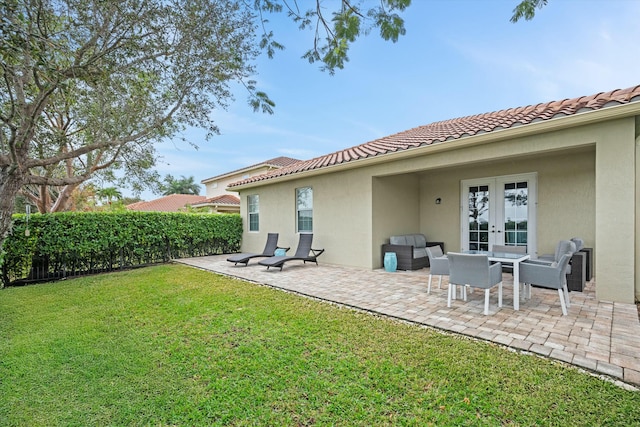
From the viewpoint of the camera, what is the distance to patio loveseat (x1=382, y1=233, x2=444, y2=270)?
8883 millimetres

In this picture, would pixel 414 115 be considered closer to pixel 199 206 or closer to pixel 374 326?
pixel 374 326

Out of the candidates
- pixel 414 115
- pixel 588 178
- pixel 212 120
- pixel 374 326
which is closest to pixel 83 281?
pixel 212 120

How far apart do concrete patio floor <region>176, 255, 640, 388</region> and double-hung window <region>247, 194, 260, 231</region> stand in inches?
244

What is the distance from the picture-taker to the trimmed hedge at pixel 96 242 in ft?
28.4

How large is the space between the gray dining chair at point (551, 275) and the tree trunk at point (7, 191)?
28.3 ft

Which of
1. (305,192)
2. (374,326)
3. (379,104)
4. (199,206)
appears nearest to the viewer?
(374,326)

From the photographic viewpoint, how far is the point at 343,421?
2494 millimetres

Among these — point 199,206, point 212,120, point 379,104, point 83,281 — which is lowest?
point 83,281

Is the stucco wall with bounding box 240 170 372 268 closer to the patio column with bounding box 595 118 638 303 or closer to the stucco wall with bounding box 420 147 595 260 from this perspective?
the stucco wall with bounding box 420 147 595 260

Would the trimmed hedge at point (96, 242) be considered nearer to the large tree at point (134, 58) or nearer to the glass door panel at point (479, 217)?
the large tree at point (134, 58)

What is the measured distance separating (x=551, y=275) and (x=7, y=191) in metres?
9.40

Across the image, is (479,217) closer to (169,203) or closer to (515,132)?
(515,132)

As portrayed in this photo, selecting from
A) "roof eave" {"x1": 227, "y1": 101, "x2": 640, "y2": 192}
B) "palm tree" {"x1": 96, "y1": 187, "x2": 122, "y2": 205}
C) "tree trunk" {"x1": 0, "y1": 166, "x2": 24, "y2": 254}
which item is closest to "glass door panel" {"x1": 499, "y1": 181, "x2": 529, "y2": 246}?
"roof eave" {"x1": 227, "y1": 101, "x2": 640, "y2": 192}

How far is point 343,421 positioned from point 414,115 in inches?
625
